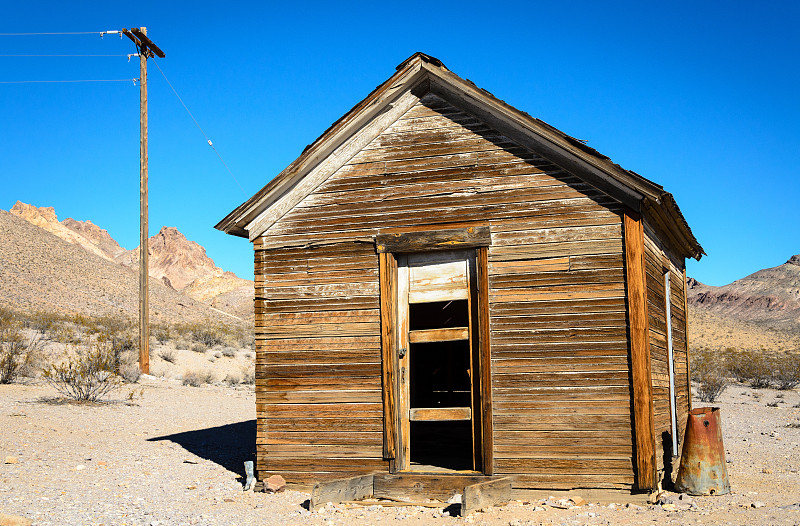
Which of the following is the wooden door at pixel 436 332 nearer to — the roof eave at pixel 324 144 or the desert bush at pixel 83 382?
the roof eave at pixel 324 144

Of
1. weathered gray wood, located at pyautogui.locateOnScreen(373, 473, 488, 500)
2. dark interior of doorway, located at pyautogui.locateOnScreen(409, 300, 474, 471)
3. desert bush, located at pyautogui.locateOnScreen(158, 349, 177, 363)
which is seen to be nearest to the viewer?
weathered gray wood, located at pyautogui.locateOnScreen(373, 473, 488, 500)

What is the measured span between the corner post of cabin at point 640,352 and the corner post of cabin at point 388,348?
2584 mm

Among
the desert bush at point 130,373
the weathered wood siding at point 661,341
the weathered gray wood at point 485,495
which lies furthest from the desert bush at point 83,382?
the weathered wood siding at point 661,341

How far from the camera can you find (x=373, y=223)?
27.1 feet

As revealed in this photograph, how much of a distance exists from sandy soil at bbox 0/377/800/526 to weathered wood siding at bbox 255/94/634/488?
0.66 meters

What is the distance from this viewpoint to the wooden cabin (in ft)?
24.0

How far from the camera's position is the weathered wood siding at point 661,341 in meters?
7.94

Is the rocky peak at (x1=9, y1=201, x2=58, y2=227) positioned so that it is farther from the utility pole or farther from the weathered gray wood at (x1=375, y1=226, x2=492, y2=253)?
the weathered gray wood at (x1=375, y1=226, x2=492, y2=253)

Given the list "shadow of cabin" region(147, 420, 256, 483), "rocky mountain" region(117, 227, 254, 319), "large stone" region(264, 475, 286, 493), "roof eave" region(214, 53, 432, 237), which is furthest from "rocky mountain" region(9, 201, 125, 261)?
"large stone" region(264, 475, 286, 493)

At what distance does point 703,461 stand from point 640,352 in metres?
1.75

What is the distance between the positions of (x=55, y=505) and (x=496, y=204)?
5.67m

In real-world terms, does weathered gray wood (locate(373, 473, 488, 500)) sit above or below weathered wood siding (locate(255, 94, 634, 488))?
below

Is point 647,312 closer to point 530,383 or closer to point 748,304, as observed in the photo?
point 530,383

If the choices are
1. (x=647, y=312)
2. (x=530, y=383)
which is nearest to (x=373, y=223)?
(x=530, y=383)
